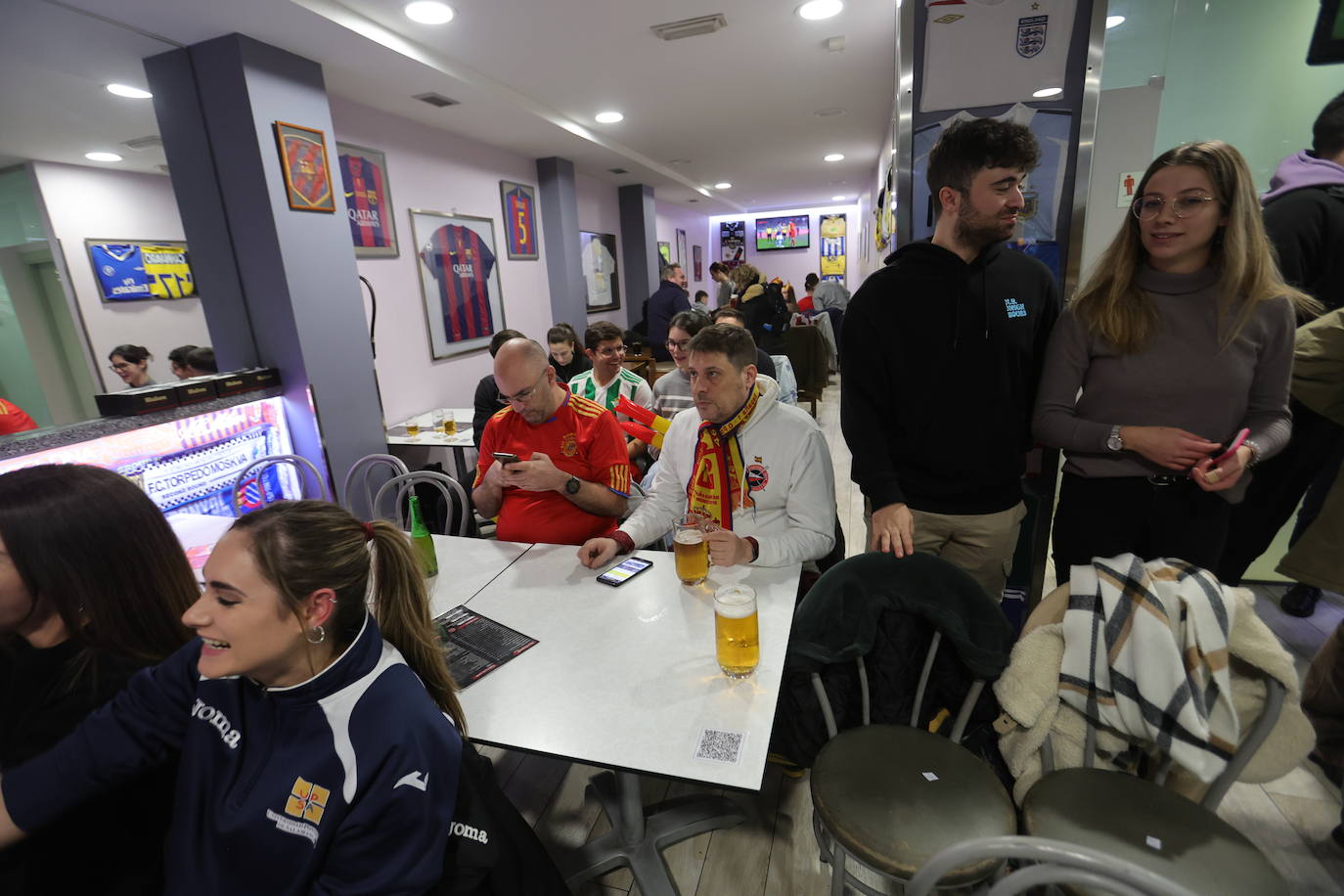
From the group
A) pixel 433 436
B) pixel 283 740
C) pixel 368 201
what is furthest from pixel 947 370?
pixel 368 201

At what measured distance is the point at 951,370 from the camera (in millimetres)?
1556

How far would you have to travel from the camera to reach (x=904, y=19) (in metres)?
1.99

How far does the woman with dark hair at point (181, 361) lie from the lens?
3.10m

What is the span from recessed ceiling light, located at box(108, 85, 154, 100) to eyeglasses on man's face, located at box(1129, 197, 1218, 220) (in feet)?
13.3

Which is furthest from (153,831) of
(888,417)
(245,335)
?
(245,335)

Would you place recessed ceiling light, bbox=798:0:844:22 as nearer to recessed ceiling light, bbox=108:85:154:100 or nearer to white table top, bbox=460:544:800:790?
white table top, bbox=460:544:800:790

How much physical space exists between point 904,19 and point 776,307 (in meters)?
3.82

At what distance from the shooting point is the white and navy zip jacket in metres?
0.87

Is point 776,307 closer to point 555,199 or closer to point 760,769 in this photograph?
point 555,199

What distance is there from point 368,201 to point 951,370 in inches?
151

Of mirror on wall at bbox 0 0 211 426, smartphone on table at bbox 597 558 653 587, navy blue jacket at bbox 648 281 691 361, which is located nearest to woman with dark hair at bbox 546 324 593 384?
mirror on wall at bbox 0 0 211 426

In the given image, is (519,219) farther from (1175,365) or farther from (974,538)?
(1175,365)

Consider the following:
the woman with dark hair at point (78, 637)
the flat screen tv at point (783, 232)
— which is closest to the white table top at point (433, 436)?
the woman with dark hair at point (78, 637)

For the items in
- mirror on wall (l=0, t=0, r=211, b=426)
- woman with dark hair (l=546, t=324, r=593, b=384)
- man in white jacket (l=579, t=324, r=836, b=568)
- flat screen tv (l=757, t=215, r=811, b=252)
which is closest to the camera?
man in white jacket (l=579, t=324, r=836, b=568)
